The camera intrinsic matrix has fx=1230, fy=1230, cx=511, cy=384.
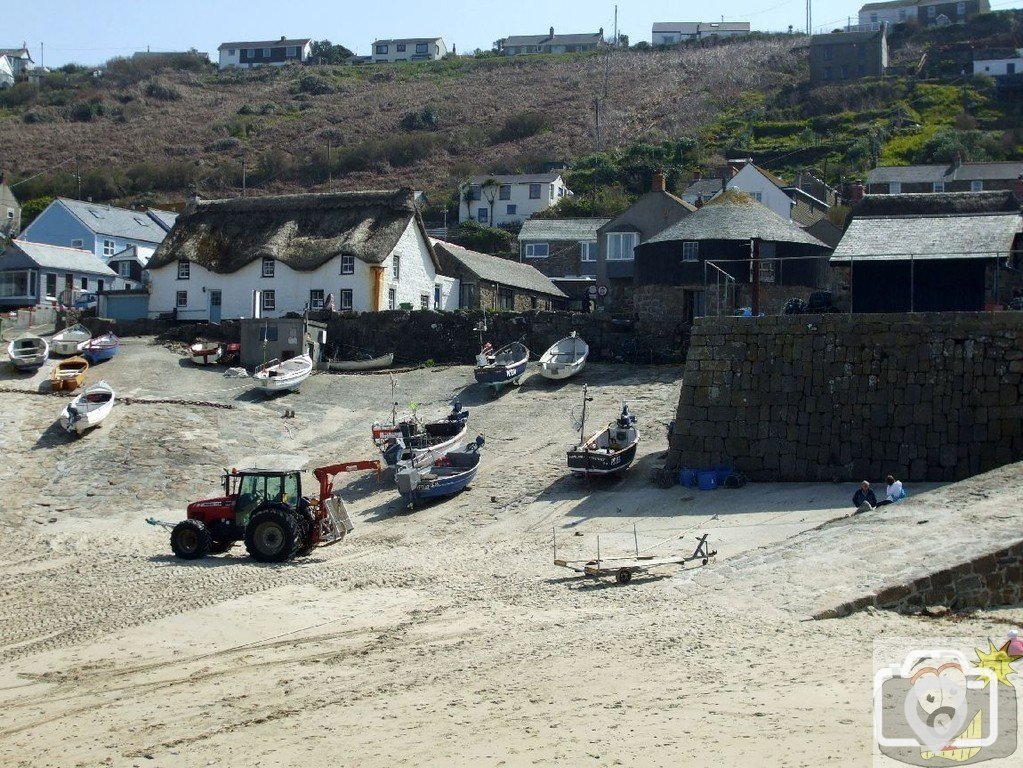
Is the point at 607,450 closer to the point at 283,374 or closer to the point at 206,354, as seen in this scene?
the point at 283,374

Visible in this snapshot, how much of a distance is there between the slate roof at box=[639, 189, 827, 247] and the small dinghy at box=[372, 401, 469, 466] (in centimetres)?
1298

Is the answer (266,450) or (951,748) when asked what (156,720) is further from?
(266,450)

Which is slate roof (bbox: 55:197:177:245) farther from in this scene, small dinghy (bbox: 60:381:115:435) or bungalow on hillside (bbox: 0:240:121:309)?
small dinghy (bbox: 60:381:115:435)

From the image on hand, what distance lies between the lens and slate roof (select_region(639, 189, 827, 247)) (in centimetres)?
4006

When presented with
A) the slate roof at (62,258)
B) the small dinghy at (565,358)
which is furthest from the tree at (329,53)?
the small dinghy at (565,358)

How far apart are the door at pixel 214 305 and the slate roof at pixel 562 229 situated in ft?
58.9

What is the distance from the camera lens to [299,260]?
151 feet

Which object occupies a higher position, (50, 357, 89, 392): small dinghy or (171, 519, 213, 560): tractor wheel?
(50, 357, 89, 392): small dinghy

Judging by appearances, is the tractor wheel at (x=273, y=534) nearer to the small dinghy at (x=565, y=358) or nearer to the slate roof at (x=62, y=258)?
the small dinghy at (x=565, y=358)

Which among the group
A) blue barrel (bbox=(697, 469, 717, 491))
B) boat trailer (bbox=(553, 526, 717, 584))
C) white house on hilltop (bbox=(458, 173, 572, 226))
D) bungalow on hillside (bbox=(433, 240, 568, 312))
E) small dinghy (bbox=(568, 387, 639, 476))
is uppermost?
white house on hilltop (bbox=(458, 173, 572, 226))

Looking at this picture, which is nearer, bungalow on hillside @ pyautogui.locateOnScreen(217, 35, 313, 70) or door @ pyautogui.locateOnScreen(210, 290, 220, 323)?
door @ pyautogui.locateOnScreen(210, 290, 220, 323)

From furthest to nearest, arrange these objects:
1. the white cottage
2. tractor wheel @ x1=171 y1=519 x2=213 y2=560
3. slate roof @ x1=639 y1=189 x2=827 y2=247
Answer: the white cottage → slate roof @ x1=639 y1=189 x2=827 y2=247 → tractor wheel @ x1=171 y1=519 x2=213 y2=560

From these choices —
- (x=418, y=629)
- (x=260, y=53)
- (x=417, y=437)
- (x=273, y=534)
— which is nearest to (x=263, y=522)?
(x=273, y=534)

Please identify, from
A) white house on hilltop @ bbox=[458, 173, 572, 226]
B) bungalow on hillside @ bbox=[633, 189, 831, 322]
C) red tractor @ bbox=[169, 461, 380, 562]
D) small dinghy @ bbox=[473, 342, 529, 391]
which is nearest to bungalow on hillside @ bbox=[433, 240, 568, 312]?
bungalow on hillside @ bbox=[633, 189, 831, 322]
